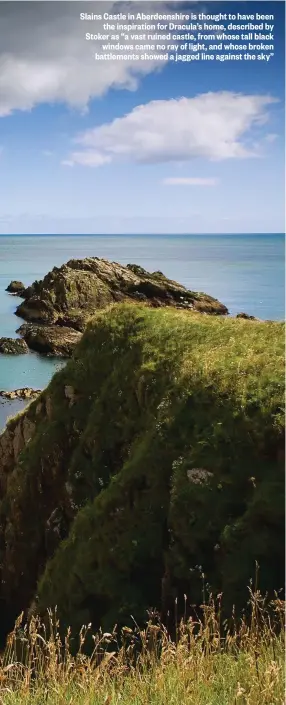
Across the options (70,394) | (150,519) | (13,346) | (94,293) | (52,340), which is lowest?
(13,346)

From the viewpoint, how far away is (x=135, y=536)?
15.2 m

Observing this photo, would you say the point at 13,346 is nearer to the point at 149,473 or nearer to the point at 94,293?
the point at 94,293

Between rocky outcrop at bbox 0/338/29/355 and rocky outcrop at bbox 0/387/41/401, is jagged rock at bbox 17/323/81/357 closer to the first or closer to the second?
rocky outcrop at bbox 0/338/29/355

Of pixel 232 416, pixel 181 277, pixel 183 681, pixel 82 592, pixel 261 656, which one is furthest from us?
pixel 181 277

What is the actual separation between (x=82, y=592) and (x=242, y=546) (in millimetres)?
5340

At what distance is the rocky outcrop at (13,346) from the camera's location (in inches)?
2947


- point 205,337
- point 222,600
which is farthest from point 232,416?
point 205,337

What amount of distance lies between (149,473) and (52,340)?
63.1 metres

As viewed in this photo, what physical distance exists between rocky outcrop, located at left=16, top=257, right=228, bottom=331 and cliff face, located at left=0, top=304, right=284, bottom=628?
65.6 meters

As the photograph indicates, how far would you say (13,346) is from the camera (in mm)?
75625

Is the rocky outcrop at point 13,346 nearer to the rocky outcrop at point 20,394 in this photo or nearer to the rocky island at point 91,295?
the rocky island at point 91,295

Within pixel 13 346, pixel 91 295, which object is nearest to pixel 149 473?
pixel 13 346

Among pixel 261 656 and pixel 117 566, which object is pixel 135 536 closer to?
pixel 117 566

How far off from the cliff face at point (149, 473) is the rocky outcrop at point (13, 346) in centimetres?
5163
